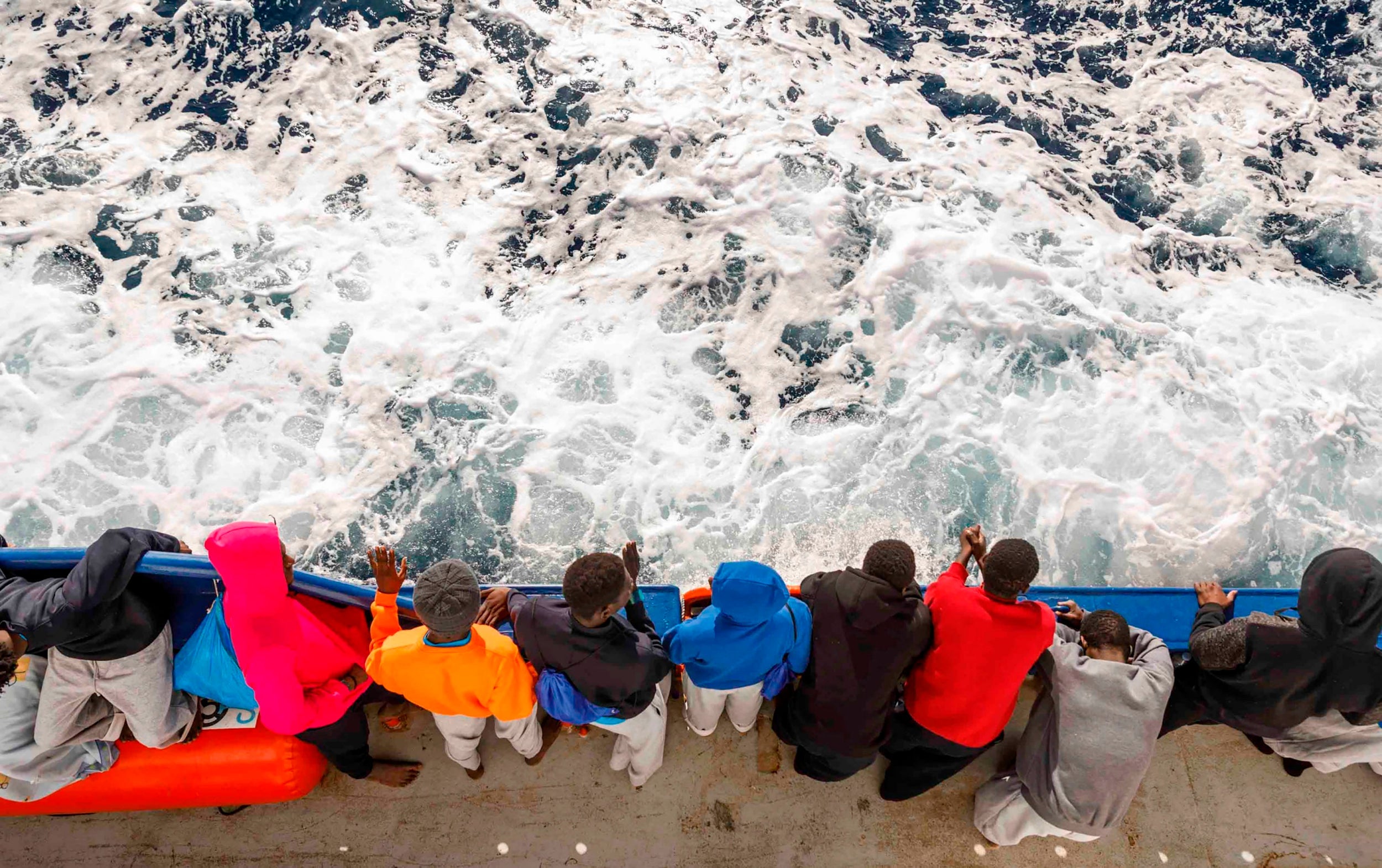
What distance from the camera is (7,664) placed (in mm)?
2207

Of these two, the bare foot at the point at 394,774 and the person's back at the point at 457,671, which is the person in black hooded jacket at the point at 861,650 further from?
the bare foot at the point at 394,774

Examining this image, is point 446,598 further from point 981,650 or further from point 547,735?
point 981,650

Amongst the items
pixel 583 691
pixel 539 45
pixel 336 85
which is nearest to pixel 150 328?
pixel 336 85

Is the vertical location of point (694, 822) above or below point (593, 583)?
below

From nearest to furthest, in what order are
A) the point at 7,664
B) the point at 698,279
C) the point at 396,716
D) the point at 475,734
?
1. the point at 7,664
2. the point at 475,734
3. the point at 396,716
4. the point at 698,279

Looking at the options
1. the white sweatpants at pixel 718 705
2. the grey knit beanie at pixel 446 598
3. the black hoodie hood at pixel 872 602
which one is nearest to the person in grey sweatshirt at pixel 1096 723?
the black hoodie hood at pixel 872 602

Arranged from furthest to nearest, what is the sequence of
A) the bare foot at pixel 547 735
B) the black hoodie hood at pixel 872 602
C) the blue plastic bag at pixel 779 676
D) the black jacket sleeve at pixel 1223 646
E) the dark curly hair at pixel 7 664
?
the bare foot at pixel 547 735, the blue plastic bag at pixel 779 676, the black jacket sleeve at pixel 1223 646, the black hoodie hood at pixel 872 602, the dark curly hair at pixel 7 664

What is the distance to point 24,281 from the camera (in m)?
4.58

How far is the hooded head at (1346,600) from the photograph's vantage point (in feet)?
7.73

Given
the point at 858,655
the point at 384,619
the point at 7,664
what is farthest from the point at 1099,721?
the point at 7,664

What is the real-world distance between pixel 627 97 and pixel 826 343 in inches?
96.6

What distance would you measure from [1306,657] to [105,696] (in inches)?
151

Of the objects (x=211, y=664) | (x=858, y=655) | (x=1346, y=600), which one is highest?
(x=1346, y=600)

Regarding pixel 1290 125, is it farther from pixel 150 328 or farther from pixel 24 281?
pixel 24 281
